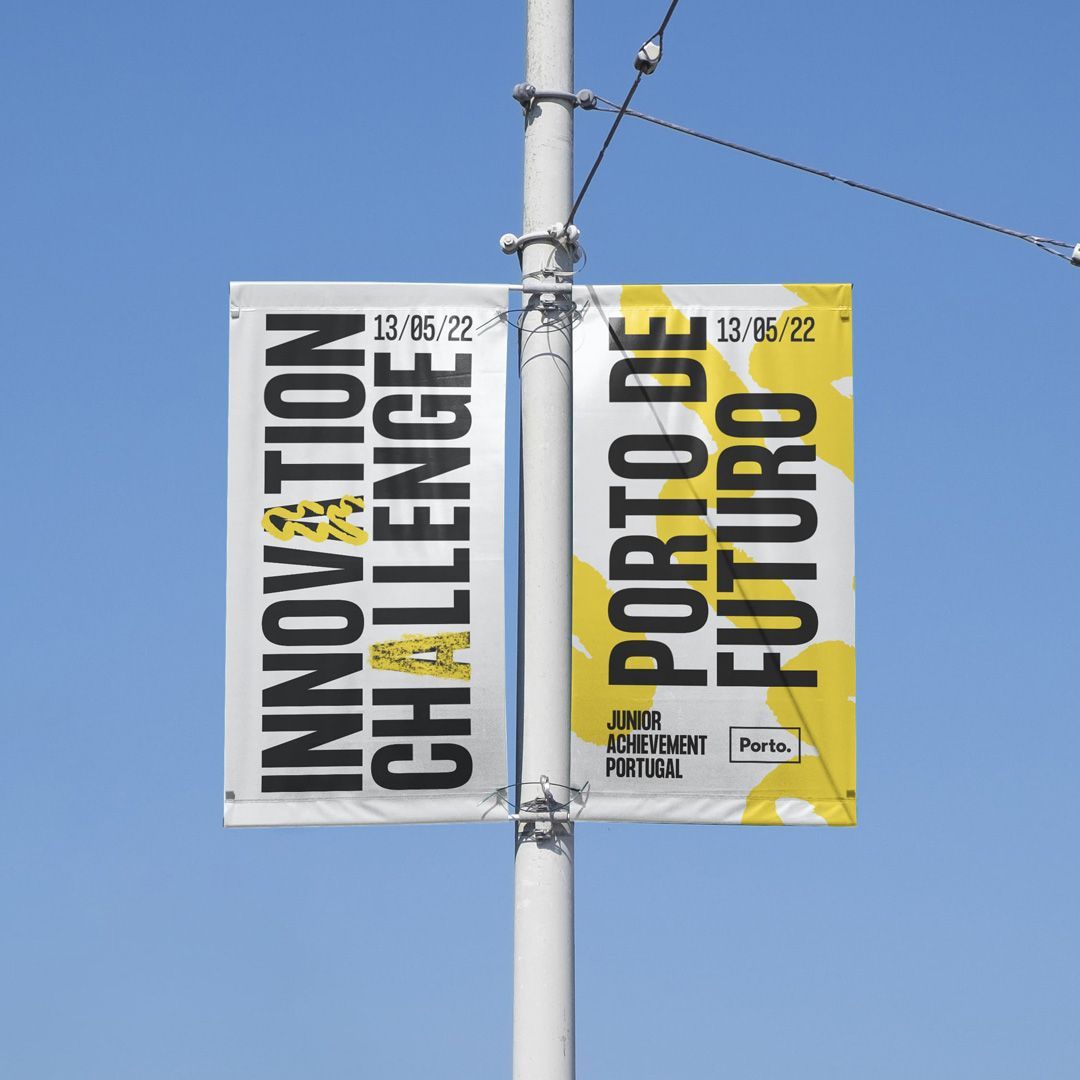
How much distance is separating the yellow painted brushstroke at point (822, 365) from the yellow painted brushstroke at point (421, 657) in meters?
1.51

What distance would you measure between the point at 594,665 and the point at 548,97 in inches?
84.1

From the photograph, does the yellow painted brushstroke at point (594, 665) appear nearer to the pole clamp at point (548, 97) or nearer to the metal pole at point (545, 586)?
the metal pole at point (545, 586)

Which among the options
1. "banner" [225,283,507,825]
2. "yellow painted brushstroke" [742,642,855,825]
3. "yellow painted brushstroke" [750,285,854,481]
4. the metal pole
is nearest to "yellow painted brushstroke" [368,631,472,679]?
"banner" [225,283,507,825]

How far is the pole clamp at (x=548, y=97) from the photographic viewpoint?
7.04 meters

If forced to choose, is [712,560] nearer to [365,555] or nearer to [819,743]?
[819,743]

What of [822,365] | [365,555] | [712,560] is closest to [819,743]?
[712,560]

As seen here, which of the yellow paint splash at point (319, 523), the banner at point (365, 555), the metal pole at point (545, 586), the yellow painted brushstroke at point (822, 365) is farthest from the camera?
the yellow painted brushstroke at point (822, 365)

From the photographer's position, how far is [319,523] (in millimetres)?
6898

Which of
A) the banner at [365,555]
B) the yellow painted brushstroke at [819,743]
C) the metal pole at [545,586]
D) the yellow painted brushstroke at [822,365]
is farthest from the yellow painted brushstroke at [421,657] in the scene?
the yellow painted brushstroke at [822,365]

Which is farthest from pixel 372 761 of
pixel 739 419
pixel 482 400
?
pixel 739 419

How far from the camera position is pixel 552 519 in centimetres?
683

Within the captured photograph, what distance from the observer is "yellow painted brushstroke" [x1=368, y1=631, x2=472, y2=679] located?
6797mm

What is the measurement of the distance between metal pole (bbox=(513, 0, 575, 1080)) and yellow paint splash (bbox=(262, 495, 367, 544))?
0.63 metres

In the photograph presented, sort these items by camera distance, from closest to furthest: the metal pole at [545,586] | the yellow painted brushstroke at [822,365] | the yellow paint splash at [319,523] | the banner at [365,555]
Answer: the metal pole at [545,586], the banner at [365,555], the yellow paint splash at [319,523], the yellow painted brushstroke at [822,365]
